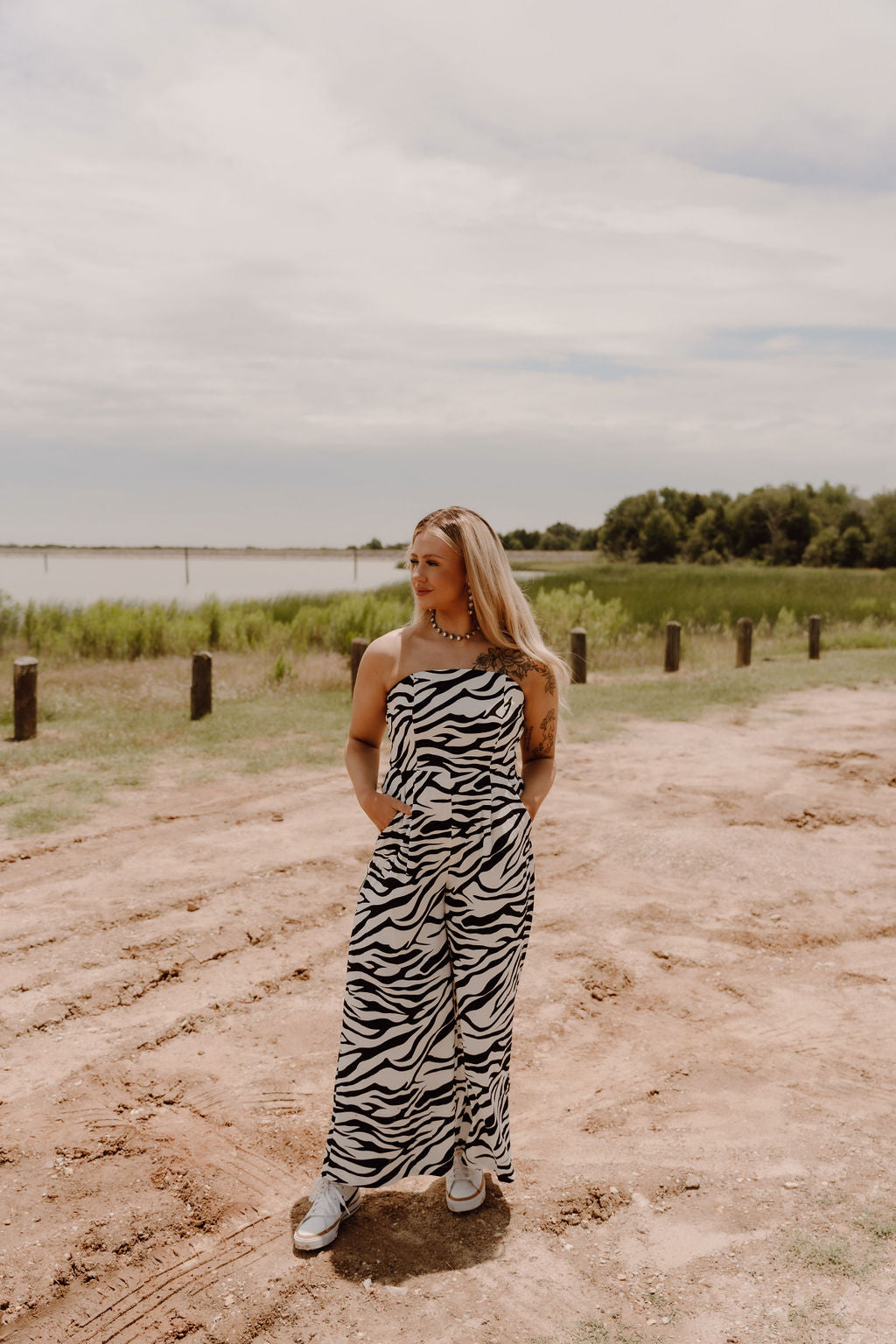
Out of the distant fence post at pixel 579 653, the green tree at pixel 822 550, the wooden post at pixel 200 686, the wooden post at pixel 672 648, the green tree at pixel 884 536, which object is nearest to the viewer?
the wooden post at pixel 200 686

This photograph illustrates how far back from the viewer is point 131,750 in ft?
30.3

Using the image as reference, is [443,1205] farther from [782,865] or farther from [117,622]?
[117,622]

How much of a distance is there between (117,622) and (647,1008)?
14.3m

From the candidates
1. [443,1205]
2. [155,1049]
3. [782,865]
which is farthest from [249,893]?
[782,865]

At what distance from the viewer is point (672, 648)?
52.2 ft

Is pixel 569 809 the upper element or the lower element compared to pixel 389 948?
lower

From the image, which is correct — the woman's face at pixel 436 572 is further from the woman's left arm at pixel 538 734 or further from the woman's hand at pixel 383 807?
the woman's hand at pixel 383 807

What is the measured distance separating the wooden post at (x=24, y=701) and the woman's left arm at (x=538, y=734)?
7.89 meters

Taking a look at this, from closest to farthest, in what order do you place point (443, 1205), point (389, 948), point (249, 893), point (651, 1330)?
point (651, 1330) → point (389, 948) → point (443, 1205) → point (249, 893)

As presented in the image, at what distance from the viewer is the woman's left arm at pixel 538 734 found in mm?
2838

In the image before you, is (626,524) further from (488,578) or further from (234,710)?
(488,578)

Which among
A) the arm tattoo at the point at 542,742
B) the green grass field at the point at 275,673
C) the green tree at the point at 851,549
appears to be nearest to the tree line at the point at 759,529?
the green tree at the point at 851,549

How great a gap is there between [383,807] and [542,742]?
57 centimetres

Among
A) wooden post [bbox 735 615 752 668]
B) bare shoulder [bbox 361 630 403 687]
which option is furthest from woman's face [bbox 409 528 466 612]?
wooden post [bbox 735 615 752 668]
